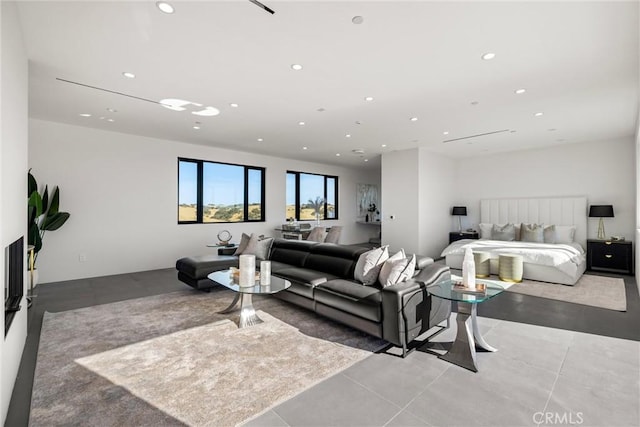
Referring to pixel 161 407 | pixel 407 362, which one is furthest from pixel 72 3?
pixel 407 362

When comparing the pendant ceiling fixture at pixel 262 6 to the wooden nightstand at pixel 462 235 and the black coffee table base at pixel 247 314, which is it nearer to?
the black coffee table base at pixel 247 314

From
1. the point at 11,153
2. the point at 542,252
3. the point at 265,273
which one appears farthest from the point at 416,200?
the point at 11,153

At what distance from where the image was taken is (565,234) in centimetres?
695

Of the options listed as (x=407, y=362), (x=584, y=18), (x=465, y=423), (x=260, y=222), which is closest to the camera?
(x=465, y=423)

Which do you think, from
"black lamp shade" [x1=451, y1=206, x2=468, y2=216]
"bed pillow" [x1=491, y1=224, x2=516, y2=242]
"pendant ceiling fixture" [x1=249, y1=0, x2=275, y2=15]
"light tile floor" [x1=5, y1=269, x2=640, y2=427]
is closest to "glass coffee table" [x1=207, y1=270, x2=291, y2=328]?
"light tile floor" [x1=5, y1=269, x2=640, y2=427]

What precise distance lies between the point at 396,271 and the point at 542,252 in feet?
13.2

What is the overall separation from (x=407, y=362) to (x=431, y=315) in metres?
0.69

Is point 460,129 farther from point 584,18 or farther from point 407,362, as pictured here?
point 407,362

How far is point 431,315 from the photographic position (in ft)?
10.3

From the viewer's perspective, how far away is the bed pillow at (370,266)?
3518mm

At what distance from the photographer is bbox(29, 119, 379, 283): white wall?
17.7 ft

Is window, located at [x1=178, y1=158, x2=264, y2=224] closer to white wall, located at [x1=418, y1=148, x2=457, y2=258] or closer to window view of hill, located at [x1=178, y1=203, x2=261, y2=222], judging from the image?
window view of hill, located at [x1=178, y1=203, x2=261, y2=222]

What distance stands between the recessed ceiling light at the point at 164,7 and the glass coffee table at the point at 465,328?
10.4ft

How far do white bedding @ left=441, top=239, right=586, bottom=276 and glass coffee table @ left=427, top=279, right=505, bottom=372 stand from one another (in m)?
3.38
